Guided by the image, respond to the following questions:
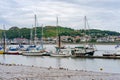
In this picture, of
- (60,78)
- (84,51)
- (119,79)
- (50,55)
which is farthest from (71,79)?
(50,55)

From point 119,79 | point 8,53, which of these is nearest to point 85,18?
point 8,53

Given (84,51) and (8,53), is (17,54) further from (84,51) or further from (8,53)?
(84,51)

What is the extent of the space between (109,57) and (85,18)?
34.0 metres

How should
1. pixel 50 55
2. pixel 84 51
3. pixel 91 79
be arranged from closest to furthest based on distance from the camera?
1. pixel 91 79
2. pixel 84 51
3. pixel 50 55

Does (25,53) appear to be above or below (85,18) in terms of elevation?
below

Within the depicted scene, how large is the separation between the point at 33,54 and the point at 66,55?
14.8 metres

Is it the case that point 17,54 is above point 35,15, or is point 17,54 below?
below

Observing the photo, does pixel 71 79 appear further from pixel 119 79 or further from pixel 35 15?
pixel 35 15

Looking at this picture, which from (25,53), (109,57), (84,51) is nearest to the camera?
(109,57)

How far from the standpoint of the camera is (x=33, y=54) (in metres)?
121

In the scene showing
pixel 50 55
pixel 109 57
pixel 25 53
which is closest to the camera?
pixel 109 57

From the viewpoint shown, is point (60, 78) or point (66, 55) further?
point (66, 55)

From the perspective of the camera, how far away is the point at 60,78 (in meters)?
33.0

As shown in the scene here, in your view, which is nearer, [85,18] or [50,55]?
[50,55]
